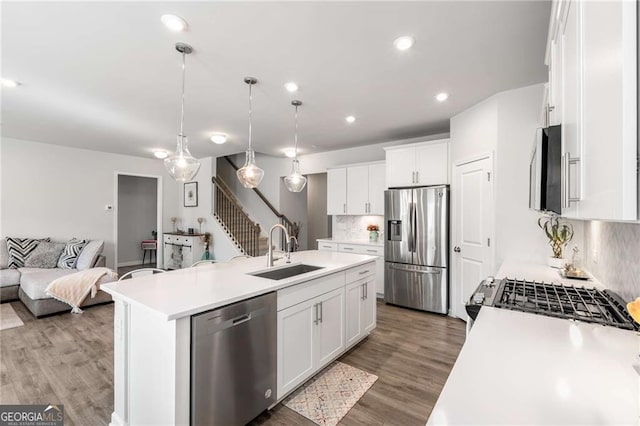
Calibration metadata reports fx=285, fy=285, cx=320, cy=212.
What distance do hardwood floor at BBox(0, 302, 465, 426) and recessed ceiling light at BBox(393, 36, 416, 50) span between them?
2.65m

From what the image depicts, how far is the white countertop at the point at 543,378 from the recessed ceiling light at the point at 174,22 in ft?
7.86

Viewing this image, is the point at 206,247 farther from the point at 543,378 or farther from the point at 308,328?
the point at 543,378

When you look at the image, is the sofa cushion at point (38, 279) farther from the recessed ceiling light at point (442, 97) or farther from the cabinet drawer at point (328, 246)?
the recessed ceiling light at point (442, 97)

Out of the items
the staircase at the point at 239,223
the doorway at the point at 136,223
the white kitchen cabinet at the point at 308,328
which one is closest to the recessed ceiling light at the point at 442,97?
the white kitchen cabinet at the point at 308,328

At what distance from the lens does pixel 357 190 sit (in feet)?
17.0

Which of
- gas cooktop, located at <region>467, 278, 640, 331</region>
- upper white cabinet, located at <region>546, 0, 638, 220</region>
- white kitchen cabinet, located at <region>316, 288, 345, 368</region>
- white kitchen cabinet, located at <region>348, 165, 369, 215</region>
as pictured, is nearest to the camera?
upper white cabinet, located at <region>546, 0, 638, 220</region>

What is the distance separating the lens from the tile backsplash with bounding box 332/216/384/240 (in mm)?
5344

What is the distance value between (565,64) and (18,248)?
7011mm

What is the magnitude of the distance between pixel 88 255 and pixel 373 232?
4.90 meters

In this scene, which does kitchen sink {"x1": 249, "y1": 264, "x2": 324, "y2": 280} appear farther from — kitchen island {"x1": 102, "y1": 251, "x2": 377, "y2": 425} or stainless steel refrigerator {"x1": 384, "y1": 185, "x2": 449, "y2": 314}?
stainless steel refrigerator {"x1": 384, "y1": 185, "x2": 449, "y2": 314}

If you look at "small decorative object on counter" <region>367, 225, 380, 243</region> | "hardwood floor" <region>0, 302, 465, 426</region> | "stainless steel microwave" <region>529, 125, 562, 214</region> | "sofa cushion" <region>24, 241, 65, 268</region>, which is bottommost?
"hardwood floor" <region>0, 302, 465, 426</region>

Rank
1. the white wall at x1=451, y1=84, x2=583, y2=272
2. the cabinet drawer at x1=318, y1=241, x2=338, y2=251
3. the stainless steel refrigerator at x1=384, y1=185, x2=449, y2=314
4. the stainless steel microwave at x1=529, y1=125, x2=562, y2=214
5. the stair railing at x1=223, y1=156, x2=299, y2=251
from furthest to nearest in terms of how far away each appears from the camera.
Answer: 1. the stair railing at x1=223, y1=156, x2=299, y2=251
2. the cabinet drawer at x1=318, y1=241, x2=338, y2=251
3. the stainless steel refrigerator at x1=384, y1=185, x2=449, y2=314
4. the white wall at x1=451, y1=84, x2=583, y2=272
5. the stainless steel microwave at x1=529, y1=125, x2=562, y2=214

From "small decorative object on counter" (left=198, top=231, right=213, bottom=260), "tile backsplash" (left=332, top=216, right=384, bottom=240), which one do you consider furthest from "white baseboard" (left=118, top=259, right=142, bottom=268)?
"tile backsplash" (left=332, top=216, right=384, bottom=240)

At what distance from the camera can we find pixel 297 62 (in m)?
2.41
